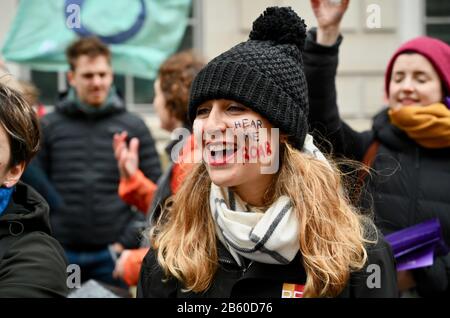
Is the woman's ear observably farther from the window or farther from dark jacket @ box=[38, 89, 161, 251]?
the window

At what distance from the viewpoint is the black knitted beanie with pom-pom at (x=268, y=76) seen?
6.51ft

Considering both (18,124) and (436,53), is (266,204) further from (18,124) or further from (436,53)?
(436,53)

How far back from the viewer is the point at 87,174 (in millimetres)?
4566

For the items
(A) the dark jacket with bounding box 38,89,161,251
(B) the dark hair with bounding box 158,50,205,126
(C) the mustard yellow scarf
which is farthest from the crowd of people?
(A) the dark jacket with bounding box 38,89,161,251

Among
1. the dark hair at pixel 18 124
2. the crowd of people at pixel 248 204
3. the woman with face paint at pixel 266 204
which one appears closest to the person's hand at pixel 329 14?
the crowd of people at pixel 248 204

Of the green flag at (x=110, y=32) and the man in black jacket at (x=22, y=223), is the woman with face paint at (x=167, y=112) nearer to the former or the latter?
the man in black jacket at (x=22, y=223)

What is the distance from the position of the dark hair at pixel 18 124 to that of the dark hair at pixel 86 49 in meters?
2.66

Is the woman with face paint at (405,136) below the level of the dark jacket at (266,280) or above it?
above

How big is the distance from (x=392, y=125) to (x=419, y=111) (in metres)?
0.15

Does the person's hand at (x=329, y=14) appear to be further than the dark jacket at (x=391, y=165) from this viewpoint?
No

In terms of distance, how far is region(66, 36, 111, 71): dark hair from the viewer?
15.2ft

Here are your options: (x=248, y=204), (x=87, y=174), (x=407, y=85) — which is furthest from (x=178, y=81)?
(x=248, y=204)

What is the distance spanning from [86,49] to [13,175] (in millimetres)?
2788

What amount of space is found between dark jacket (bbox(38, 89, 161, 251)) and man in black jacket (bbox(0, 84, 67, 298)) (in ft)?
8.14
